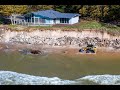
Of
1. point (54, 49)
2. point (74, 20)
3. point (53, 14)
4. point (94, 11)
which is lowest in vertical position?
point (54, 49)

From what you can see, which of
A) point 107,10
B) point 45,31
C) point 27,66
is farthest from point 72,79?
point 107,10

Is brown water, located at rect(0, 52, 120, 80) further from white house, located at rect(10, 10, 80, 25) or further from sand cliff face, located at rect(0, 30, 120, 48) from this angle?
white house, located at rect(10, 10, 80, 25)

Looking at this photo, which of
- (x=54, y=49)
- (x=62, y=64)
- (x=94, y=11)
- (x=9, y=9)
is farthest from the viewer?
(x=9, y=9)

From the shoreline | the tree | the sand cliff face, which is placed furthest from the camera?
the tree

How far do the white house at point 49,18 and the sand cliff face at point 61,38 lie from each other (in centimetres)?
230

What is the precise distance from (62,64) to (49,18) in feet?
23.2

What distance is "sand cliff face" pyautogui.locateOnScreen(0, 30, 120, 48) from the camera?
19125 millimetres

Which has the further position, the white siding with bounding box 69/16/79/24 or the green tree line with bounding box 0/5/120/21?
the white siding with bounding box 69/16/79/24

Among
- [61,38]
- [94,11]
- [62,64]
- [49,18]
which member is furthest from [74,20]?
[62,64]

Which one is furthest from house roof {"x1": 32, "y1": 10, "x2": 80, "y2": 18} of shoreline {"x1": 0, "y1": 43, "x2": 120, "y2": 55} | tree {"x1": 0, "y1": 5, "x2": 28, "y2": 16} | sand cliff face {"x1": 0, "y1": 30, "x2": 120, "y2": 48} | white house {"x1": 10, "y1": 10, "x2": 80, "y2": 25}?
shoreline {"x1": 0, "y1": 43, "x2": 120, "y2": 55}

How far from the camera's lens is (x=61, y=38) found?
19.5m

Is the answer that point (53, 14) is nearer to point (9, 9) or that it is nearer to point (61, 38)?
point (9, 9)

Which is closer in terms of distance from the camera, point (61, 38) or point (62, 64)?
point (62, 64)
